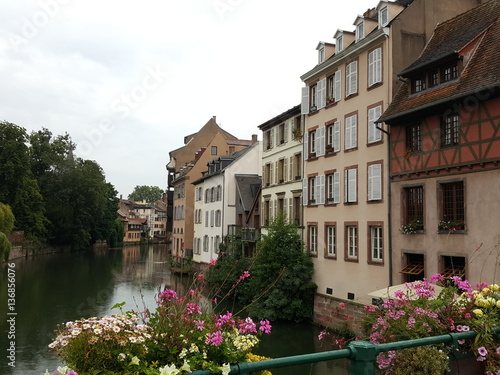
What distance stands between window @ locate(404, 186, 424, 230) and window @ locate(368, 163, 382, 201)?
124 cm

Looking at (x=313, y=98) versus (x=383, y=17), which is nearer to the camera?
(x=383, y=17)

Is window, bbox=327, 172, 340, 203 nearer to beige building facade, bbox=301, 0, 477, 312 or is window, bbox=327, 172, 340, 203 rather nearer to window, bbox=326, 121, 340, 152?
beige building facade, bbox=301, 0, 477, 312

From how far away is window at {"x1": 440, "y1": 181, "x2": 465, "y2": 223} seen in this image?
15.2m

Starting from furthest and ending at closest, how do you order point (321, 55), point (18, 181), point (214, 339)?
1. point (18, 181)
2. point (321, 55)
3. point (214, 339)

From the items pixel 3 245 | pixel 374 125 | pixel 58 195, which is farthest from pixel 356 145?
pixel 58 195

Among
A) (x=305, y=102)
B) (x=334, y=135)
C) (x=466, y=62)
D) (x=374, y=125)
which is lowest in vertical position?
(x=374, y=125)

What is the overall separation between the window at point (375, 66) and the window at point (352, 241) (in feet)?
19.5

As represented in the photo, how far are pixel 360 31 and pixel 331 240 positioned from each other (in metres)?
9.23

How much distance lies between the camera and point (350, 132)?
20.4 m

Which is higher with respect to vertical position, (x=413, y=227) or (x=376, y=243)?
(x=413, y=227)

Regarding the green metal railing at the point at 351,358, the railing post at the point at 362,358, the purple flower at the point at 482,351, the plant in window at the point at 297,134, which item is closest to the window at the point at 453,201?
the plant in window at the point at 297,134

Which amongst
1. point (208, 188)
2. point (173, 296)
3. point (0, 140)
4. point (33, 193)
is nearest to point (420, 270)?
point (173, 296)

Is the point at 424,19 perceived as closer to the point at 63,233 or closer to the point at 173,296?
the point at 173,296

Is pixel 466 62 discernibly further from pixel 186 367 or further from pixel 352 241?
pixel 186 367
